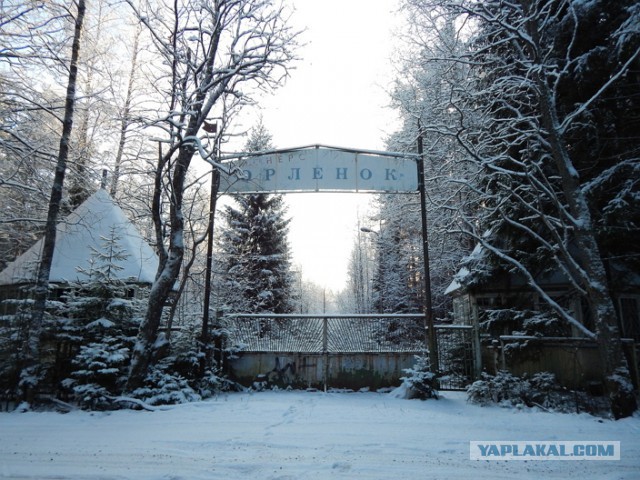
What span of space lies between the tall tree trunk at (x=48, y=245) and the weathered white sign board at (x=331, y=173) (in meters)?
3.50

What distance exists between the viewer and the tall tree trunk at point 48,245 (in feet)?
26.5

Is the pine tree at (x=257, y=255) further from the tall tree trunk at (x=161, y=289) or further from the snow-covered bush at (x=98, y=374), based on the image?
the snow-covered bush at (x=98, y=374)

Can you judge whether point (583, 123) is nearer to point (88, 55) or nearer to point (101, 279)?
point (101, 279)

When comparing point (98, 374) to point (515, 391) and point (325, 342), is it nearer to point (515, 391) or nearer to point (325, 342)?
point (325, 342)

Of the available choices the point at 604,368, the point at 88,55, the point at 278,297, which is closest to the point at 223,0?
the point at 88,55

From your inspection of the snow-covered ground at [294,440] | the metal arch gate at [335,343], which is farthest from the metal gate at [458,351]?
the snow-covered ground at [294,440]

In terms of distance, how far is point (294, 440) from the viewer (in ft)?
18.7

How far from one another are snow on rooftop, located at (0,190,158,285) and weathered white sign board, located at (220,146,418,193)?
4.66 meters

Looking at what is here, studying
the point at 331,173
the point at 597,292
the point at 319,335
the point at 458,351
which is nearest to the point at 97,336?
the point at 319,335

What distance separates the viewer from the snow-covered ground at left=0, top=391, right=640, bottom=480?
456 centimetres

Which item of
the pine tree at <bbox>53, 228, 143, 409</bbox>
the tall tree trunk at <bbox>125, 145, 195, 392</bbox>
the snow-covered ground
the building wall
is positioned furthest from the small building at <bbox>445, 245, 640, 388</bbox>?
the pine tree at <bbox>53, 228, 143, 409</bbox>

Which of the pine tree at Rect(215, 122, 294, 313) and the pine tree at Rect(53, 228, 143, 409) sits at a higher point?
the pine tree at Rect(215, 122, 294, 313)

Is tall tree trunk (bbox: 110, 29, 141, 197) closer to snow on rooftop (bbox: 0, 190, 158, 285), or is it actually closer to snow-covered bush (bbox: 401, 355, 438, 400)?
snow on rooftop (bbox: 0, 190, 158, 285)

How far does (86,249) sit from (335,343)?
337 inches
